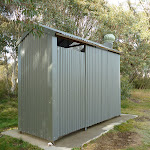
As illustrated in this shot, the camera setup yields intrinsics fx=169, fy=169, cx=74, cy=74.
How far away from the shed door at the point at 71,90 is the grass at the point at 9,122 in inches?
37.6

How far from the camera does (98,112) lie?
18.3ft

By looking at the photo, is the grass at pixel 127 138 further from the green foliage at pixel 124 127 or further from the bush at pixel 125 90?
the bush at pixel 125 90

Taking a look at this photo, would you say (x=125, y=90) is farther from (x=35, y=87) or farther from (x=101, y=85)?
(x=35, y=87)

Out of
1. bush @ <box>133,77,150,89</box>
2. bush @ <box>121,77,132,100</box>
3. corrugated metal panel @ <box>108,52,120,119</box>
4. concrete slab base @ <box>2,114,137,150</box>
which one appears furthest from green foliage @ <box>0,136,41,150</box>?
bush @ <box>133,77,150,89</box>

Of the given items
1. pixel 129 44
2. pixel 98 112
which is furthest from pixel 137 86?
pixel 98 112

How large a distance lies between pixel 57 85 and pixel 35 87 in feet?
2.17

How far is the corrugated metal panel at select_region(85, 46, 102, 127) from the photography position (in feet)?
16.8

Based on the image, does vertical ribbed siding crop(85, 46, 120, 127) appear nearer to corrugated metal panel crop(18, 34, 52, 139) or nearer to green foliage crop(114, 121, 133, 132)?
green foliage crop(114, 121, 133, 132)

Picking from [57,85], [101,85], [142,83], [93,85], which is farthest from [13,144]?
[142,83]

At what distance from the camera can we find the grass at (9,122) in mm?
3771

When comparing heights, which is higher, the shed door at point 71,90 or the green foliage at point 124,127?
the shed door at point 71,90

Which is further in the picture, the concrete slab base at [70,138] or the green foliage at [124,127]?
the green foliage at [124,127]

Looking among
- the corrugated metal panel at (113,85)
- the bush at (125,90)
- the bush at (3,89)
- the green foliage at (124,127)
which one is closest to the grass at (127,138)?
the green foliage at (124,127)

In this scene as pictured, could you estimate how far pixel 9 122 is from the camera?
20.7 ft
